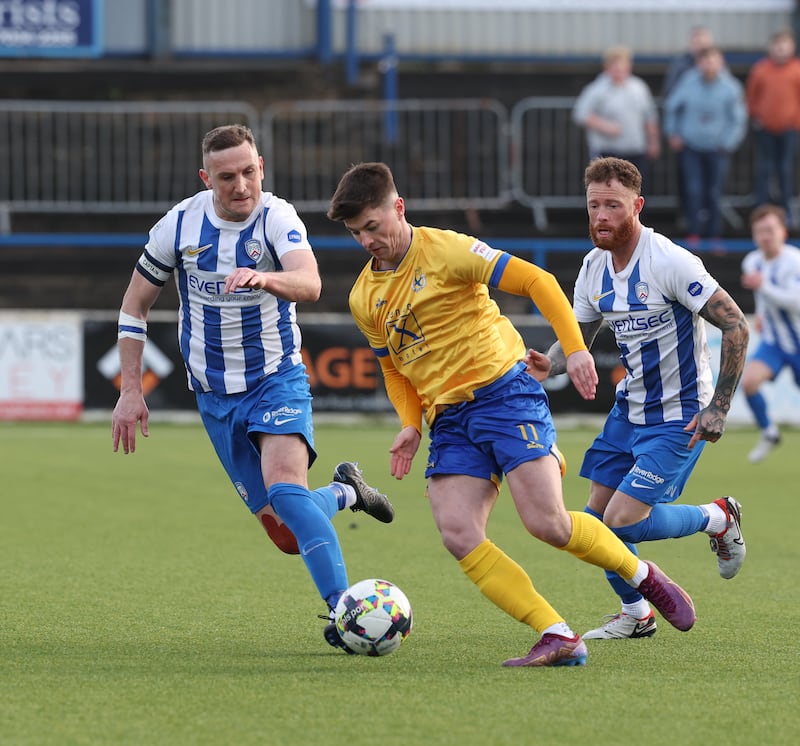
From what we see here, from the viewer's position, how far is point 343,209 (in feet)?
17.6

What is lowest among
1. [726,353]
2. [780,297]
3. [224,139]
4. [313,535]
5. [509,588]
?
[509,588]

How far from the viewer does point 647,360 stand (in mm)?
6066

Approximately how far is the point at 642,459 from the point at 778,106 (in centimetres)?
1208

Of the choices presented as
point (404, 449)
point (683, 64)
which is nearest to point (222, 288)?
point (404, 449)

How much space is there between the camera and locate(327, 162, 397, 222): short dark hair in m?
5.35

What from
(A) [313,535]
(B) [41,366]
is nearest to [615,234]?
(A) [313,535]

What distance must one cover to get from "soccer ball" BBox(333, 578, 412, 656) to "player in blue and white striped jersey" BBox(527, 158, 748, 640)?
90cm

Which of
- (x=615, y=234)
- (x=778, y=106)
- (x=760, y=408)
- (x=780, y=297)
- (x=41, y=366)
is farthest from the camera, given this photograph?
(x=778, y=106)

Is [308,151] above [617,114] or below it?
below

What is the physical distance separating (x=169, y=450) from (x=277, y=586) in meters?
6.52

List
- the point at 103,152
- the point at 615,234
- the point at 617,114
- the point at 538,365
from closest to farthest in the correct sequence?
1. the point at 538,365
2. the point at 615,234
3. the point at 617,114
4. the point at 103,152

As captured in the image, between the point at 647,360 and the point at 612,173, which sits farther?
the point at 647,360

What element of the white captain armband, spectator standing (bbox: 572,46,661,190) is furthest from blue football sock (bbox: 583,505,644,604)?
spectator standing (bbox: 572,46,661,190)

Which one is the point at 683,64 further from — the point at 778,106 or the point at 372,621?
the point at 372,621
